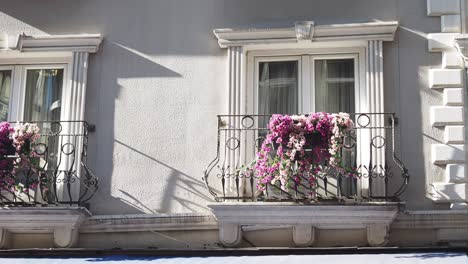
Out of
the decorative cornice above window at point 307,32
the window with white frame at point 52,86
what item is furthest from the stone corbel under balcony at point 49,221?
the decorative cornice above window at point 307,32

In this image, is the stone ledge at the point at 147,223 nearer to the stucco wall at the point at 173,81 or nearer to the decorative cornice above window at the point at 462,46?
the stucco wall at the point at 173,81

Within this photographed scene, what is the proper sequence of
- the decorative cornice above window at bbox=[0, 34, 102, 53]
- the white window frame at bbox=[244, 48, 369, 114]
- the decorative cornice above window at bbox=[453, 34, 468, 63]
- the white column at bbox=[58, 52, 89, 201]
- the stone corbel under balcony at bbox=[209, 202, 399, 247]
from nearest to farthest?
the stone corbel under balcony at bbox=[209, 202, 399, 247] → the decorative cornice above window at bbox=[453, 34, 468, 63] → the white column at bbox=[58, 52, 89, 201] → the white window frame at bbox=[244, 48, 369, 114] → the decorative cornice above window at bbox=[0, 34, 102, 53]

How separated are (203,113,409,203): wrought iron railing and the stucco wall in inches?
5.5

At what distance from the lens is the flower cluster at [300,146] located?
9883 mm

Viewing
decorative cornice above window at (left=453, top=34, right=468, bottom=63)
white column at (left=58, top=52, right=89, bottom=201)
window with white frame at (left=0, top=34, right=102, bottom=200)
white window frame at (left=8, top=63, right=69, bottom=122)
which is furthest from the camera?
white window frame at (left=8, top=63, right=69, bottom=122)

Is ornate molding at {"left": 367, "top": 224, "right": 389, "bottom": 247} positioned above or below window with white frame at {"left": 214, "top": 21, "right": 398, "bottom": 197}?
below

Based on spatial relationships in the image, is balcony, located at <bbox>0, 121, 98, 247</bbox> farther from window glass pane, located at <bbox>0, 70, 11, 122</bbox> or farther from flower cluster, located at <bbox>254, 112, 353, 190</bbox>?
flower cluster, located at <bbox>254, 112, 353, 190</bbox>

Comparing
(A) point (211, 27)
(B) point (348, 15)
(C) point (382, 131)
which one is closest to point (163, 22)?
(A) point (211, 27)

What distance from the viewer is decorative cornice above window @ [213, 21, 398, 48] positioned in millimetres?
10469

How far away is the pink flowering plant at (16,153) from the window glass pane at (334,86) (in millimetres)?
3283

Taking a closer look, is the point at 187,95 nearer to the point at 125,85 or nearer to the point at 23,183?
the point at 125,85

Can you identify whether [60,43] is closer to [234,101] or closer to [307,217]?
[234,101]

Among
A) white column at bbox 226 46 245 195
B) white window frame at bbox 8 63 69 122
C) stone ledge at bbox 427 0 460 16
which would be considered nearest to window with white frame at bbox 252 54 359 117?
white column at bbox 226 46 245 195

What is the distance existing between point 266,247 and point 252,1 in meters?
2.97
